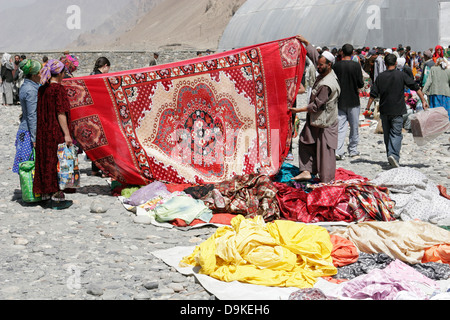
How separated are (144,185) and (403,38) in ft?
64.2

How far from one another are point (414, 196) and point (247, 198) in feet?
5.92

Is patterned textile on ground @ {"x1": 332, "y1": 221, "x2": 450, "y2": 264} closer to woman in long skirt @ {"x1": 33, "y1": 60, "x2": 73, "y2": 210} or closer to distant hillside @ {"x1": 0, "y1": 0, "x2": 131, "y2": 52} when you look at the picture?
woman in long skirt @ {"x1": 33, "y1": 60, "x2": 73, "y2": 210}

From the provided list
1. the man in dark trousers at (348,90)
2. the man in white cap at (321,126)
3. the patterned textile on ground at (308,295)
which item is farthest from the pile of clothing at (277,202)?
the man in dark trousers at (348,90)

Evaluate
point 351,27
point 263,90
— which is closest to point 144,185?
point 263,90

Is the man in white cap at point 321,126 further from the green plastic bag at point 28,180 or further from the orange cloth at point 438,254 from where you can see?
the green plastic bag at point 28,180

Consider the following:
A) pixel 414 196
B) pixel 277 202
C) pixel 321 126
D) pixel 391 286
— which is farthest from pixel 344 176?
pixel 391 286

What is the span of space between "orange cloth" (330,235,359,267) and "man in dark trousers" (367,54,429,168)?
408 centimetres

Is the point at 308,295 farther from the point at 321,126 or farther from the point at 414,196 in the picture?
the point at 321,126

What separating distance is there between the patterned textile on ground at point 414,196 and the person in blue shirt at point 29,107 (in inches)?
159

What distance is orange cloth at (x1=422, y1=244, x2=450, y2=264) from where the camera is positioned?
5082 mm

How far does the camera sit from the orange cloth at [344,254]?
16.5 feet

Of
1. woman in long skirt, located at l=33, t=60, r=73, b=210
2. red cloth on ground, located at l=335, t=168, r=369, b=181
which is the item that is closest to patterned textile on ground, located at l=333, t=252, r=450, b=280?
red cloth on ground, located at l=335, t=168, r=369, b=181

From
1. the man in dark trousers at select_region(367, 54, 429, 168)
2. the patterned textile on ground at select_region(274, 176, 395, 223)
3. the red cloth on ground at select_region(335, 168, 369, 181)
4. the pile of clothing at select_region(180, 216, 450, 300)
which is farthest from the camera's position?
the man in dark trousers at select_region(367, 54, 429, 168)

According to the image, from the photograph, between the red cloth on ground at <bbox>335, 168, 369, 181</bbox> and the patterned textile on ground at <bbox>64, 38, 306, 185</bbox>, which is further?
the red cloth on ground at <bbox>335, 168, 369, 181</bbox>
